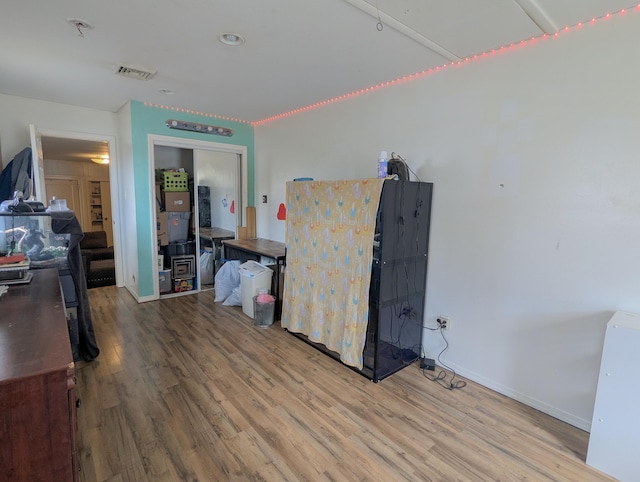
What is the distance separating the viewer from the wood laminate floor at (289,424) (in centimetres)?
176

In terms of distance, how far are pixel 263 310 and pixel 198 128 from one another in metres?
2.61

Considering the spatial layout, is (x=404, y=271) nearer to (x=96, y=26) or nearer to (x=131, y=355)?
(x=131, y=355)

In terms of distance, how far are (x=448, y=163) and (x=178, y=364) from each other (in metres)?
2.82

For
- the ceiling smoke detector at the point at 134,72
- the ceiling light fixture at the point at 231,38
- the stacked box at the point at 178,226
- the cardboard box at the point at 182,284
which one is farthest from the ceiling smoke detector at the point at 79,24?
the cardboard box at the point at 182,284

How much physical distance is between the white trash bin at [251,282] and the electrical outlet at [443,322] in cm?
193

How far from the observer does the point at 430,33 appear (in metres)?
2.10

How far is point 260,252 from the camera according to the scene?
3.77 m

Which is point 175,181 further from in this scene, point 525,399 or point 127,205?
point 525,399

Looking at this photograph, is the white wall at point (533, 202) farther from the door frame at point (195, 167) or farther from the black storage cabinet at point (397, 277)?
the door frame at point (195, 167)

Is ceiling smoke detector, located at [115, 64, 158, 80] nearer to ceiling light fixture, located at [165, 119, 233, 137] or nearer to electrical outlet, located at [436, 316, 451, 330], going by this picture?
ceiling light fixture, located at [165, 119, 233, 137]

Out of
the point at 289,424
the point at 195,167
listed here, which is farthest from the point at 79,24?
the point at 289,424

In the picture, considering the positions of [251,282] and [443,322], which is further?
[251,282]

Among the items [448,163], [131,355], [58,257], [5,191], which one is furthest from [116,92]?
[448,163]

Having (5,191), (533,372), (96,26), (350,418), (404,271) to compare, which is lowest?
(350,418)
